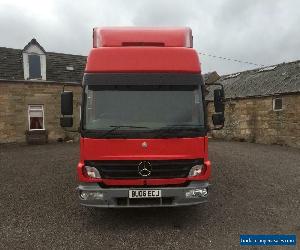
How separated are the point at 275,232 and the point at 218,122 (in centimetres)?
237

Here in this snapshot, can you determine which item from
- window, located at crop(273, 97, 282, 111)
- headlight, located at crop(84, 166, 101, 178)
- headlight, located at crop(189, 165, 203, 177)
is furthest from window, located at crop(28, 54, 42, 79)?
headlight, located at crop(189, 165, 203, 177)

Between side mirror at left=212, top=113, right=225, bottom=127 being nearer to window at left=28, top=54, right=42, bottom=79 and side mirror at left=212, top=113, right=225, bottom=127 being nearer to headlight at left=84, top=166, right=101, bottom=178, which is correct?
headlight at left=84, top=166, right=101, bottom=178

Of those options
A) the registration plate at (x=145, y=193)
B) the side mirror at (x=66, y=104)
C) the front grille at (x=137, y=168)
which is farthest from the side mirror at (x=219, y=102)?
the side mirror at (x=66, y=104)

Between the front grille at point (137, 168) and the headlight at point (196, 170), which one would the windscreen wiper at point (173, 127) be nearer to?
the front grille at point (137, 168)

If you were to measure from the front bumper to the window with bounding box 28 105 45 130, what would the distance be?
1651 cm

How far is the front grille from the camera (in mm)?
5312

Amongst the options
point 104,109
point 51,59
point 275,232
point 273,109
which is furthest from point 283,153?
point 51,59

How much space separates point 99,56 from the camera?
5660mm

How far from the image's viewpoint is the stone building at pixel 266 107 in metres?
18.6

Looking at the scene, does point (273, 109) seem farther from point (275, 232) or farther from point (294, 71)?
point (275, 232)

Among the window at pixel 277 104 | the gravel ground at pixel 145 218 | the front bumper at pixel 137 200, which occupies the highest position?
the window at pixel 277 104

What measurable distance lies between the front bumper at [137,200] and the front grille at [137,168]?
0.23 m

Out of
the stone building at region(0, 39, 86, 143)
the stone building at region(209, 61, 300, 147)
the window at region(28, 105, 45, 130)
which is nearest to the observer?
the stone building at region(209, 61, 300, 147)

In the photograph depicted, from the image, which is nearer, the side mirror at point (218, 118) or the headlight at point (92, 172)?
the headlight at point (92, 172)
